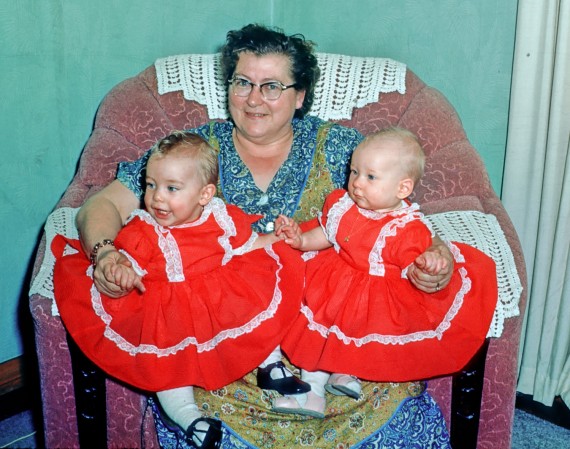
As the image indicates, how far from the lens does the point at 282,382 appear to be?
4.86ft

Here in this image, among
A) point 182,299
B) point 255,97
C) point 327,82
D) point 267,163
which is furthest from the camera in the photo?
point 327,82

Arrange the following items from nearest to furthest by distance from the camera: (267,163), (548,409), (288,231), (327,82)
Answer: (288,231) → (267,163) → (327,82) → (548,409)

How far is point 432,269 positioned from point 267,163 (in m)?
0.66

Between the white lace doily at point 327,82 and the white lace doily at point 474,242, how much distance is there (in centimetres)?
55

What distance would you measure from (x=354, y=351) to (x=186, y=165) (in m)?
0.57

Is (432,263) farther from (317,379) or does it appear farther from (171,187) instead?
(171,187)

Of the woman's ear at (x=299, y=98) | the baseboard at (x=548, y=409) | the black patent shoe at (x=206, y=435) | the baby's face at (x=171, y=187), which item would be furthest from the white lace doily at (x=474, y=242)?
the baseboard at (x=548, y=409)

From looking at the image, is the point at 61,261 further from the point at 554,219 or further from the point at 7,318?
the point at 554,219

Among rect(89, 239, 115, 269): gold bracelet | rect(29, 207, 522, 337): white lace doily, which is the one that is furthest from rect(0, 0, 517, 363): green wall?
rect(89, 239, 115, 269): gold bracelet

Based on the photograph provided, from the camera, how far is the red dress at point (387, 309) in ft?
4.75

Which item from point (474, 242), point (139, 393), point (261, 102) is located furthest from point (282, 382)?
point (261, 102)

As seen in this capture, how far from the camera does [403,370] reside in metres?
1.44

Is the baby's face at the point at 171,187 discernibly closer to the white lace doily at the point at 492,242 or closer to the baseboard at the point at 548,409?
the white lace doily at the point at 492,242

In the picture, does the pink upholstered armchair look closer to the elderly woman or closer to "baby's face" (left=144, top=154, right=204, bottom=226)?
the elderly woman
